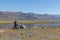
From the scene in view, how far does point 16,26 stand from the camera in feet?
138
